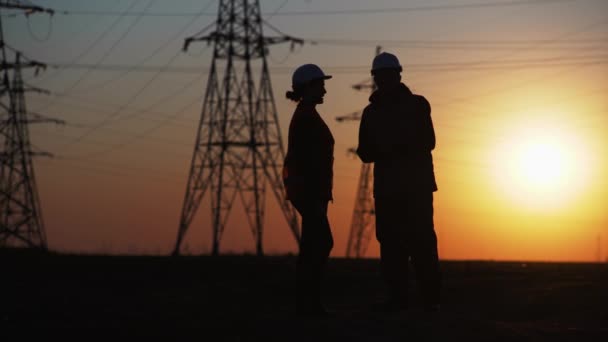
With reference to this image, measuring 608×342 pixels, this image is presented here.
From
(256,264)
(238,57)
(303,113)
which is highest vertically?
(238,57)

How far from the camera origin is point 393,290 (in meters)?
12.2

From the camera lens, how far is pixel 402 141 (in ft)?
39.2

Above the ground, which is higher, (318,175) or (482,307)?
(318,175)

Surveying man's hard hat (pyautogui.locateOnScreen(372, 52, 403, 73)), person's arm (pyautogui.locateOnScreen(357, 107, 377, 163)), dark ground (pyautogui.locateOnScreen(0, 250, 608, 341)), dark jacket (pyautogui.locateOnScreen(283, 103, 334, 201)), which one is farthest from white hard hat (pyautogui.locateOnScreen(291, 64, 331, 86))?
dark ground (pyautogui.locateOnScreen(0, 250, 608, 341))

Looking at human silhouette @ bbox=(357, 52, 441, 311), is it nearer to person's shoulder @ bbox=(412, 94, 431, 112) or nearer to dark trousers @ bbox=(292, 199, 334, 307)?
person's shoulder @ bbox=(412, 94, 431, 112)

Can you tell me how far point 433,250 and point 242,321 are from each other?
7.68 ft

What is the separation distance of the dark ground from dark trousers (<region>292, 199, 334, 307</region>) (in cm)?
27

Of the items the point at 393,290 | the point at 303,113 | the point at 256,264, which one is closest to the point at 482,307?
the point at 393,290

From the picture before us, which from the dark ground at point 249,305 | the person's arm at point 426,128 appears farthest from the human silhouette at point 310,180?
the person's arm at point 426,128

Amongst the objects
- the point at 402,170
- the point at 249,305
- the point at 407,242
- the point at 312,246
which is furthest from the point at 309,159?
the point at 249,305

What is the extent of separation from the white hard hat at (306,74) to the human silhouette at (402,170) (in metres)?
0.57

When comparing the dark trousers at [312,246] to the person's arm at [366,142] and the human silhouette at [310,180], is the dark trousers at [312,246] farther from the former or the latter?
the person's arm at [366,142]

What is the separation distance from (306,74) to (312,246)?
5.30 ft

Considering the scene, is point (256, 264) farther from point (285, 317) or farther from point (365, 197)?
point (365, 197)
